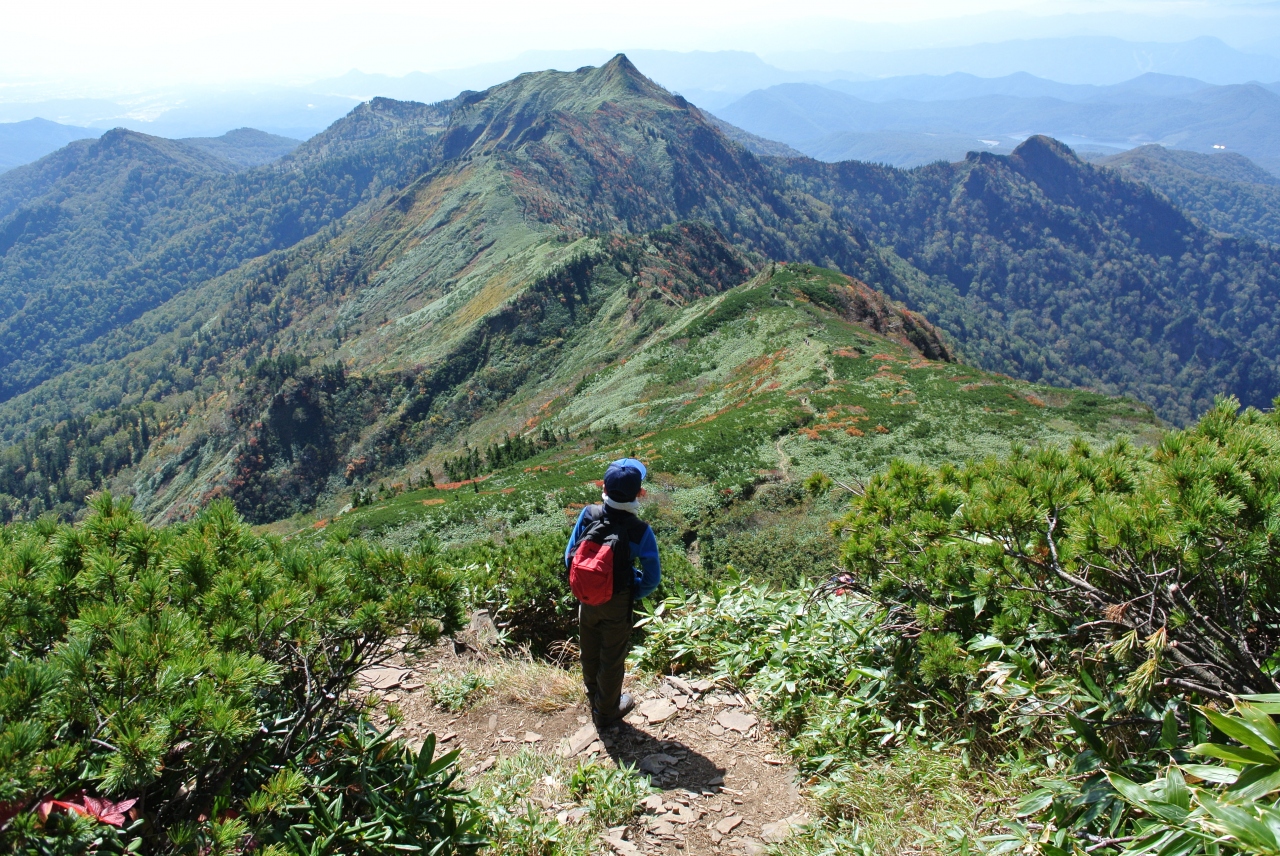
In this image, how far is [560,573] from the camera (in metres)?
8.22

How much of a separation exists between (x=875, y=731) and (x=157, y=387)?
594 ft

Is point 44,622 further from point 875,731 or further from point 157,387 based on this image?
point 157,387

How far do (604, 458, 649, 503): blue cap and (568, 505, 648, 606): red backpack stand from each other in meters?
0.22

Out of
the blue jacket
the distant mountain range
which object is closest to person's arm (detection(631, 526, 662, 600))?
the blue jacket

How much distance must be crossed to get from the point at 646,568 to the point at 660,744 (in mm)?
1536

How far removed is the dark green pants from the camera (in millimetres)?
5508

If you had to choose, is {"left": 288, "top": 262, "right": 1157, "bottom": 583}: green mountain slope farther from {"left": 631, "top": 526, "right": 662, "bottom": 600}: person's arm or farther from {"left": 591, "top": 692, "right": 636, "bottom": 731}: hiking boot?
{"left": 631, "top": 526, "right": 662, "bottom": 600}: person's arm

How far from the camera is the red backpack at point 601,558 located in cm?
520

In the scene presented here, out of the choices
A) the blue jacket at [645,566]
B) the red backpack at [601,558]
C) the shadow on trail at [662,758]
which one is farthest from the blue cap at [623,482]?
the shadow on trail at [662,758]

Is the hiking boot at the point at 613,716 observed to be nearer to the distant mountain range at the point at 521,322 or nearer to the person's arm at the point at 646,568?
the person's arm at the point at 646,568

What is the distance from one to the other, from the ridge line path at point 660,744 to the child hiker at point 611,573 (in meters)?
0.37

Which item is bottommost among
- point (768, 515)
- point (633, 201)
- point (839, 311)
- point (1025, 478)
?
point (768, 515)

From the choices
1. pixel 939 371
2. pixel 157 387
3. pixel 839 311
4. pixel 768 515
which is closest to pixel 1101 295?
pixel 839 311

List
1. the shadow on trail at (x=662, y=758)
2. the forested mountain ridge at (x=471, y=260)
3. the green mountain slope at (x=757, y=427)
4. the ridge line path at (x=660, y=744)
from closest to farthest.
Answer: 1. the ridge line path at (x=660, y=744)
2. the shadow on trail at (x=662, y=758)
3. the green mountain slope at (x=757, y=427)
4. the forested mountain ridge at (x=471, y=260)
